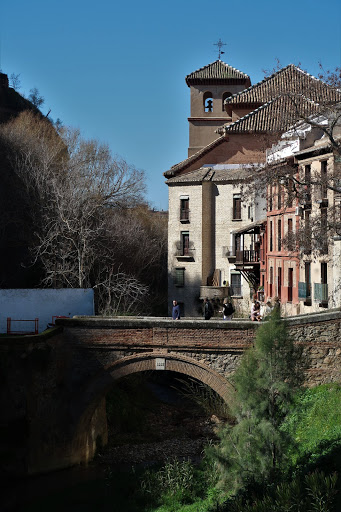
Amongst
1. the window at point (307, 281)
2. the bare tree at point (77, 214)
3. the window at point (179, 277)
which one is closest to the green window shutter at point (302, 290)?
the window at point (307, 281)

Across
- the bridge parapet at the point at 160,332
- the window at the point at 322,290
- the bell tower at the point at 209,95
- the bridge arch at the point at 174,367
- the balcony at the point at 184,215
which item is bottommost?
the bridge arch at the point at 174,367

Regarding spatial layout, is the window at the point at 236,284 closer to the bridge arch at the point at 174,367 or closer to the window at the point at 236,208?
the window at the point at 236,208

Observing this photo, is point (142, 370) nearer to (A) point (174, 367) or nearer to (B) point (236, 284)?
(A) point (174, 367)

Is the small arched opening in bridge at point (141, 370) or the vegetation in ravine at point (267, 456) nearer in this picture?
the vegetation in ravine at point (267, 456)

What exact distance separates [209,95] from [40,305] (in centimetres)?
3084

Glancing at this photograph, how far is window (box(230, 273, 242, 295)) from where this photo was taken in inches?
1758

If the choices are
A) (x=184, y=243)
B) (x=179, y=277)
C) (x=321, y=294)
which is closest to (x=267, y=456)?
(x=321, y=294)

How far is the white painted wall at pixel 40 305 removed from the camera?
25984 mm

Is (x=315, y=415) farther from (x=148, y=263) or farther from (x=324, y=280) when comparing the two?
(x=148, y=263)

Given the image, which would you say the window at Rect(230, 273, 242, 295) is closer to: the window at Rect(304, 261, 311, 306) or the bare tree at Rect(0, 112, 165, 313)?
the bare tree at Rect(0, 112, 165, 313)

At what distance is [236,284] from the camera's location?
4488cm

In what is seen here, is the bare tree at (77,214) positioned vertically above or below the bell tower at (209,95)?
below

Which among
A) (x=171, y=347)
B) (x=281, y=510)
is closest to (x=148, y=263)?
(x=171, y=347)

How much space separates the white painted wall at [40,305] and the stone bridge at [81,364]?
3.10 metres
